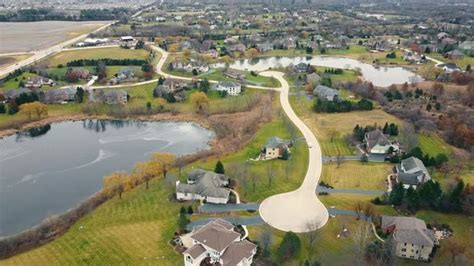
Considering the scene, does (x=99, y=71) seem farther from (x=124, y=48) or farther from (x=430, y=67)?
(x=430, y=67)

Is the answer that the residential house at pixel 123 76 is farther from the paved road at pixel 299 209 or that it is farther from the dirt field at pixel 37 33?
the paved road at pixel 299 209

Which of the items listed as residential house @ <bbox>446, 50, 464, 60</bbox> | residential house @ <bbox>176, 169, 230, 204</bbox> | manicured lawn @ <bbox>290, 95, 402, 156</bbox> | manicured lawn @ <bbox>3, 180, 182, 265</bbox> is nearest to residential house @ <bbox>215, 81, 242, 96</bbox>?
manicured lawn @ <bbox>290, 95, 402, 156</bbox>

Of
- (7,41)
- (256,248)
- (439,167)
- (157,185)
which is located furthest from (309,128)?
(7,41)

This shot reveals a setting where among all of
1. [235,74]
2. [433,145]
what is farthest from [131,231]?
[235,74]

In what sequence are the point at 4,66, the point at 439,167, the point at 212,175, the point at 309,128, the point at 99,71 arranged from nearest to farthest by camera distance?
1. the point at 212,175
2. the point at 439,167
3. the point at 309,128
4. the point at 99,71
5. the point at 4,66

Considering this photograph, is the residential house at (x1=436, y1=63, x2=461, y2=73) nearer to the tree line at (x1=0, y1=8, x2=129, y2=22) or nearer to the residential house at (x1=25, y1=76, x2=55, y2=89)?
the residential house at (x1=25, y1=76, x2=55, y2=89)

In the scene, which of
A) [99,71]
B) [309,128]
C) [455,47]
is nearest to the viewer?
[309,128]
